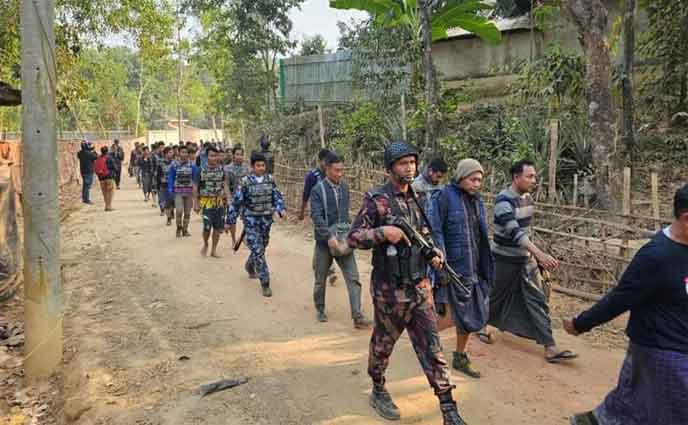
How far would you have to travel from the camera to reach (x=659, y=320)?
2586 millimetres

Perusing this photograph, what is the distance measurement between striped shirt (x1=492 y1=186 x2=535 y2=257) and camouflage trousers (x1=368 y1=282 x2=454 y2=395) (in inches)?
50.6

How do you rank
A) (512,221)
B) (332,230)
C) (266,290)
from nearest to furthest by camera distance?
(512,221), (332,230), (266,290)

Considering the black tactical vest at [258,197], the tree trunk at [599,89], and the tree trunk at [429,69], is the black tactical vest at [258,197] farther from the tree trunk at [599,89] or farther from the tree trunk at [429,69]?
the tree trunk at [429,69]

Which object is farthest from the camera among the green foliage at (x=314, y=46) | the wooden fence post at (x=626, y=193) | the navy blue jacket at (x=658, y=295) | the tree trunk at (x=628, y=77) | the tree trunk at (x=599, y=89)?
the green foliage at (x=314, y=46)

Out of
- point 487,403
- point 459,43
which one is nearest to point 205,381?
point 487,403

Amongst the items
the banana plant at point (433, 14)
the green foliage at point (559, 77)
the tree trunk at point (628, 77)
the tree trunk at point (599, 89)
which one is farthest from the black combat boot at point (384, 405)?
the banana plant at point (433, 14)

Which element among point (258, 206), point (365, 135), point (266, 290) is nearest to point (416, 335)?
point (266, 290)

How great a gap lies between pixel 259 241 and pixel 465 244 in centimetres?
340

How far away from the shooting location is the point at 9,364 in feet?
17.2

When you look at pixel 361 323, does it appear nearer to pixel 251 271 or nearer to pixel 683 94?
pixel 251 271

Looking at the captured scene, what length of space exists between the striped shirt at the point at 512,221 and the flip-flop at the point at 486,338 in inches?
33.6

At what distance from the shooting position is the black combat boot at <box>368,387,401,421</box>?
12.2 ft

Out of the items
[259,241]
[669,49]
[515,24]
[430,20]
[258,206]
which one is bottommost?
[259,241]

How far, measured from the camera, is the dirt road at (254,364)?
12.9 feet
